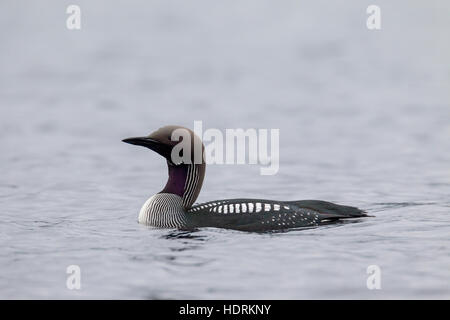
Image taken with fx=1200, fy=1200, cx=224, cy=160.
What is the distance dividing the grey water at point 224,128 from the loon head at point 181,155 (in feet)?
1.26

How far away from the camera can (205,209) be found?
840 cm

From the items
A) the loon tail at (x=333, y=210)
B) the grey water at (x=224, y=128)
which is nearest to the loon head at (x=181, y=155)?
the grey water at (x=224, y=128)

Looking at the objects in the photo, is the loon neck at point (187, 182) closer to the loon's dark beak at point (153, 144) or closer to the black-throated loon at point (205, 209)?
the black-throated loon at point (205, 209)

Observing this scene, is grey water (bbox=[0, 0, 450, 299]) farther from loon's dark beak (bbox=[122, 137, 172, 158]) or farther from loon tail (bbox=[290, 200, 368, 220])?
loon's dark beak (bbox=[122, 137, 172, 158])

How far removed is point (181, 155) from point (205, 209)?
0.44 metres

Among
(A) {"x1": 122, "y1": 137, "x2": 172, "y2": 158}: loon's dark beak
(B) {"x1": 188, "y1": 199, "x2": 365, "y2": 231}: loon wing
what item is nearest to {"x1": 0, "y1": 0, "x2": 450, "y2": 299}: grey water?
(B) {"x1": 188, "y1": 199, "x2": 365, "y2": 231}: loon wing

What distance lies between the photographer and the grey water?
24.2ft

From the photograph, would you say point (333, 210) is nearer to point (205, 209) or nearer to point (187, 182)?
point (205, 209)

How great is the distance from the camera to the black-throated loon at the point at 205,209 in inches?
326

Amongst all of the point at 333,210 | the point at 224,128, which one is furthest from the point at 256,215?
the point at 224,128

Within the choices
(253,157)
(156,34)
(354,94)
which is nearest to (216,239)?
(253,157)

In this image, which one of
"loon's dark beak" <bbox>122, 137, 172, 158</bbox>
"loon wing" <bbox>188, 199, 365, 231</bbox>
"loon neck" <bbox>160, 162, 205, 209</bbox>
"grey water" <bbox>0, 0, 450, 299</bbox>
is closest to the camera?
"grey water" <bbox>0, 0, 450, 299</bbox>

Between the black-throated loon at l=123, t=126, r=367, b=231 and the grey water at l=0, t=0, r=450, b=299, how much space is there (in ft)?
0.38
